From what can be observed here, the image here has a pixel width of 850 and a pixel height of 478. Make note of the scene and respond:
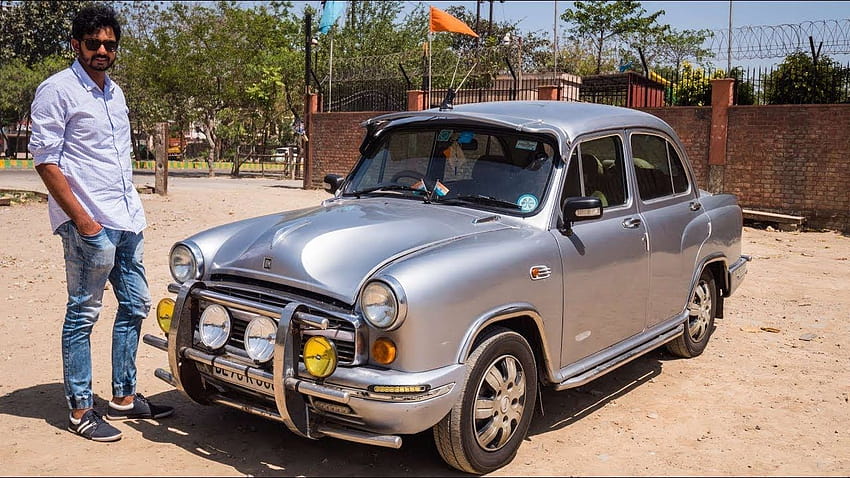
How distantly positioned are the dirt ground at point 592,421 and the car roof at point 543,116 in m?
1.77

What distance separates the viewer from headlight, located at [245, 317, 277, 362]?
13.3 ft

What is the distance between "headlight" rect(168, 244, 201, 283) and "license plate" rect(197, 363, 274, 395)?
51cm

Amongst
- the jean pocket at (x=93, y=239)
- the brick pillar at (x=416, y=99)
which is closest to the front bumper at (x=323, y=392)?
the jean pocket at (x=93, y=239)

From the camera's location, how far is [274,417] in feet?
13.2

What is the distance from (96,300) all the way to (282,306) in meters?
1.25

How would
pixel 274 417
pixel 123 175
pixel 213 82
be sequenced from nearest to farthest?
1. pixel 274 417
2. pixel 123 175
3. pixel 213 82

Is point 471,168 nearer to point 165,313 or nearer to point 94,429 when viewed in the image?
point 165,313

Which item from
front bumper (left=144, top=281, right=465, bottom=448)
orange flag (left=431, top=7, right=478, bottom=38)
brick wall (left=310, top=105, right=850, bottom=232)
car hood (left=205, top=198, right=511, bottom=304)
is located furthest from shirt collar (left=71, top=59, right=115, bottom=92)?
orange flag (left=431, top=7, right=478, bottom=38)

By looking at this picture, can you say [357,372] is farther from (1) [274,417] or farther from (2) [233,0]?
(2) [233,0]

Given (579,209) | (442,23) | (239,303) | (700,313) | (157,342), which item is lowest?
(700,313)

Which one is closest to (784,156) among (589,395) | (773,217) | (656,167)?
(773,217)

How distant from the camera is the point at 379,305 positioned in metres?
3.77

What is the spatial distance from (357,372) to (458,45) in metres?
A: 39.4

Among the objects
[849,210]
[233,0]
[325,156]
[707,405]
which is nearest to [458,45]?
[233,0]
